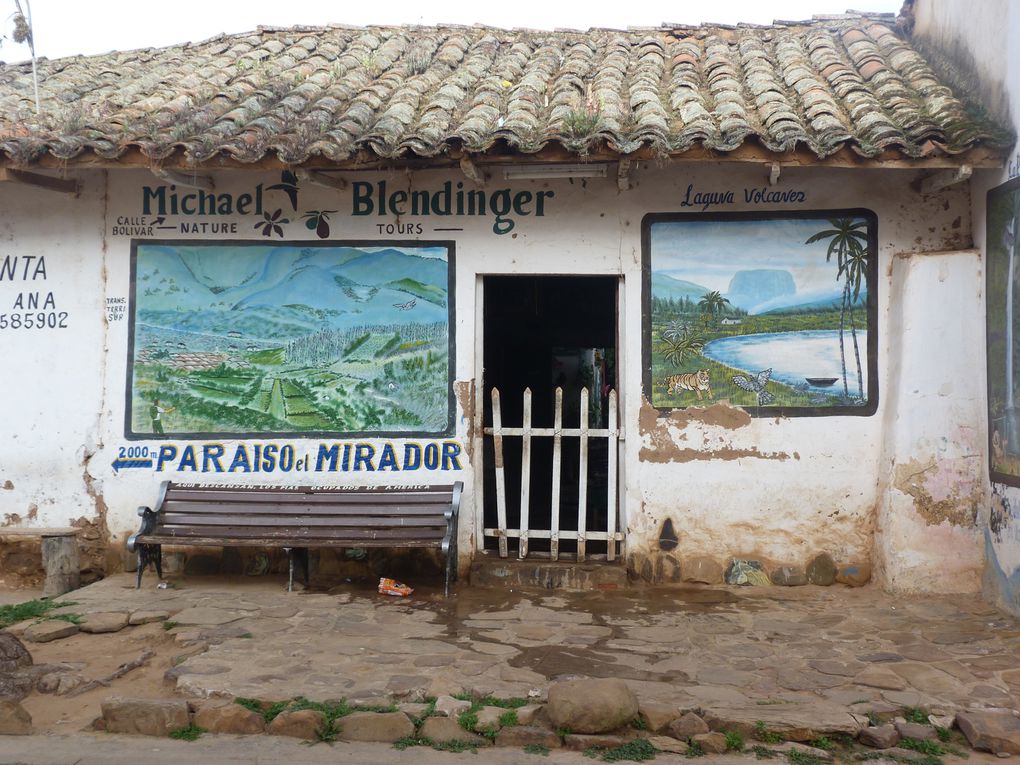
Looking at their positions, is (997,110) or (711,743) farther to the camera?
(997,110)

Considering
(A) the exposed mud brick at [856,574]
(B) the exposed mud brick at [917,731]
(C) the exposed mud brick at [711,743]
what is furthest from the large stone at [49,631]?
(A) the exposed mud brick at [856,574]

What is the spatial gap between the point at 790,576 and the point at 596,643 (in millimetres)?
2043

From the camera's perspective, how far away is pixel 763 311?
692cm

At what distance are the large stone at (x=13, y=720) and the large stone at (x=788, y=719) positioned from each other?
3254mm

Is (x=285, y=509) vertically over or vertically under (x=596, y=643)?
over

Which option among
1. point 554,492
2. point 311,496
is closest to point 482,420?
point 554,492

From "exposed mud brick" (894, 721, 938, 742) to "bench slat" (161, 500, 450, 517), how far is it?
3548 millimetres

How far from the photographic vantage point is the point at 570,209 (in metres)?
7.02

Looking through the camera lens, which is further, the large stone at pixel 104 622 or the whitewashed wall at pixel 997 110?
the whitewashed wall at pixel 997 110

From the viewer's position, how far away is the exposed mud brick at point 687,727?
4215 mm

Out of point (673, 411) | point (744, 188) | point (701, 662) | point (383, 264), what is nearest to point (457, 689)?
point (701, 662)

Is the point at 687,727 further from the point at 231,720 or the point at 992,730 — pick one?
the point at 231,720

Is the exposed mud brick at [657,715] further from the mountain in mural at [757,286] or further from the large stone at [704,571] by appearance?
the mountain in mural at [757,286]

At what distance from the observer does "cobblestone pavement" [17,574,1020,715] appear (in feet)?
15.3
